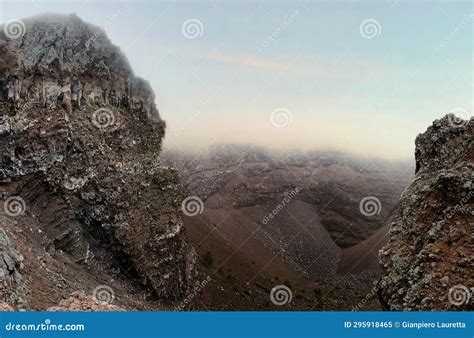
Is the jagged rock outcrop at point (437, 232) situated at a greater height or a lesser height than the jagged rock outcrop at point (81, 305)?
greater

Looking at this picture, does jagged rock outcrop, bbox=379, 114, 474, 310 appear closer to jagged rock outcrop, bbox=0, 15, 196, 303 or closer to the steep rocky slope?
jagged rock outcrop, bbox=0, 15, 196, 303

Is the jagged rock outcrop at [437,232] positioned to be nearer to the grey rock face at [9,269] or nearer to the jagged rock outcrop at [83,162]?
the grey rock face at [9,269]

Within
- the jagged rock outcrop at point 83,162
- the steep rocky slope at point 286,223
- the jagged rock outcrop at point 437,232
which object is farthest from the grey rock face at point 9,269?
the steep rocky slope at point 286,223

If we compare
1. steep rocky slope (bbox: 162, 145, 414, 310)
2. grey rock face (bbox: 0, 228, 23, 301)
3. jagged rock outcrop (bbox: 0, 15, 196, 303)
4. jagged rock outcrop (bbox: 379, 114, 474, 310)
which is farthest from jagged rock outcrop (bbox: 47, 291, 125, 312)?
steep rocky slope (bbox: 162, 145, 414, 310)

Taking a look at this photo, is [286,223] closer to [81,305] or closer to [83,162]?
[83,162]

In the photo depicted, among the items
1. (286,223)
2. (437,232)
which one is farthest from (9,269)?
(286,223)
